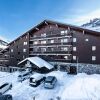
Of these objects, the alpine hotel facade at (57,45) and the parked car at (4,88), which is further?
the alpine hotel facade at (57,45)

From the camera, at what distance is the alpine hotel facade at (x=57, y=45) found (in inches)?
1711

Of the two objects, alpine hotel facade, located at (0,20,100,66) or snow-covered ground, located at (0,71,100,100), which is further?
alpine hotel facade, located at (0,20,100,66)

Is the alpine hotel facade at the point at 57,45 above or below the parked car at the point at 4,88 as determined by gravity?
above

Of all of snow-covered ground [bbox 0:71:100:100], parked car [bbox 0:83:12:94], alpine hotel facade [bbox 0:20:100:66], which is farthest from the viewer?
alpine hotel facade [bbox 0:20:100:66]

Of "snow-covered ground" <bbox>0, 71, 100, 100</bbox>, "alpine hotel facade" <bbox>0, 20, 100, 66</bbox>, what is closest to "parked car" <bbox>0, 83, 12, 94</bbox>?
"snow-covered ground" <bbox>0, 71, 100, 100</bbox>

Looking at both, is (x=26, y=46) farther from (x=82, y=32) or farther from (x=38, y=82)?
(x=38, y=82)

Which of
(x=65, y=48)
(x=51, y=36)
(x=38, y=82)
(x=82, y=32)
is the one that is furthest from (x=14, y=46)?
(x=38, y=82)

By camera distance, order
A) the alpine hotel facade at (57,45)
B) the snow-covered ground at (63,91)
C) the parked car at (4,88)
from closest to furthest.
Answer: the snow-covered ground at (63,91) < the parked car at (4,88) < the alpine hotel facade at (57,45)

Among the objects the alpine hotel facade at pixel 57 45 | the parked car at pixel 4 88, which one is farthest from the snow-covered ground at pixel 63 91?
the alpine hotel facade at pixel 57 45

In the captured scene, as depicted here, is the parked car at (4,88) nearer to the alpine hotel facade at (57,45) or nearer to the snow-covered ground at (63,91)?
the snow-covered ground at (63,91)

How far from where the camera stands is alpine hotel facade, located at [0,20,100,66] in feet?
143

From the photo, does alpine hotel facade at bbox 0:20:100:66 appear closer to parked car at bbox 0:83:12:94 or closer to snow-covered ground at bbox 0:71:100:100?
snow-covered ground at bbox 0:71:100:100

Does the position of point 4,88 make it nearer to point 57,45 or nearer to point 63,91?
point 63,91

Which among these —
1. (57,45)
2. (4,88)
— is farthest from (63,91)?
(57,45)
